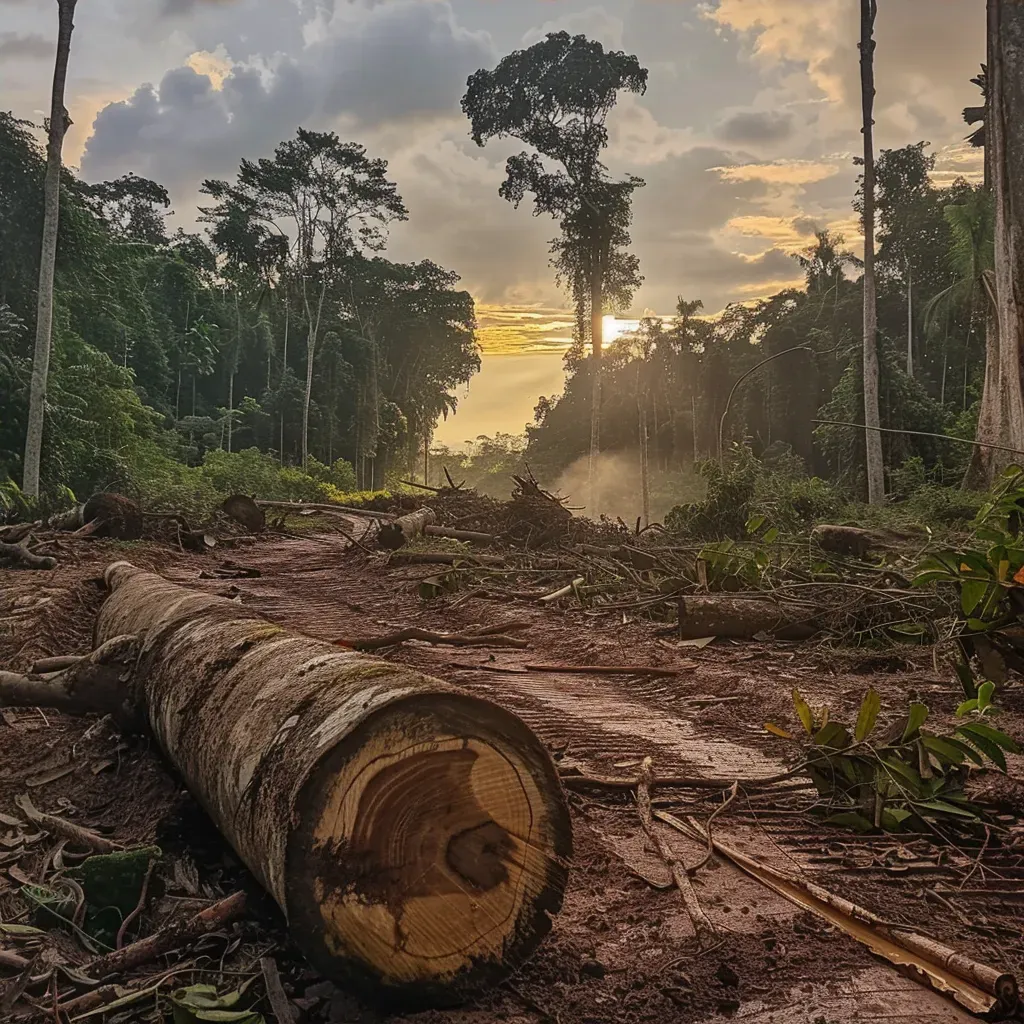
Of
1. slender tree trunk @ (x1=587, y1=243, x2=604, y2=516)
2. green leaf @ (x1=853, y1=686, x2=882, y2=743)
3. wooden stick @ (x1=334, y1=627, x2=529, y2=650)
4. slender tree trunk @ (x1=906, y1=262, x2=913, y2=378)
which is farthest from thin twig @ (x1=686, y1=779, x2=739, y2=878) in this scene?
slender tree trunk @ (x1=906, y1=262, x2=913, y2=378)

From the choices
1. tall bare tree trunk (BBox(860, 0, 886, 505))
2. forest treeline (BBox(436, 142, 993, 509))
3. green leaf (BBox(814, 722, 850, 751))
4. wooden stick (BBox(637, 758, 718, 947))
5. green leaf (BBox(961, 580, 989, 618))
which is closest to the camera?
wooden stick (BBox(637, 758, 718, 947))

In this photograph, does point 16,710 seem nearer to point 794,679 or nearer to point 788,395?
point 794,679

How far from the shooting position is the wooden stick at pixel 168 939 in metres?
1.81

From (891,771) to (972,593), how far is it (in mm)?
1102

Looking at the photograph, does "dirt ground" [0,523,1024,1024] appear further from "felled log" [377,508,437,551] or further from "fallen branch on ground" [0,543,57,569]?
"felled log" [377,508,437,551]

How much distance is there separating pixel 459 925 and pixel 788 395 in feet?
131

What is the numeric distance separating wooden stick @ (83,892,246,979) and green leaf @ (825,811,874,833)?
1940 millimetres

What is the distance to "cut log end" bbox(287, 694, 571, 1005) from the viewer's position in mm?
1629

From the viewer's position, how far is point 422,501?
54.0 feet

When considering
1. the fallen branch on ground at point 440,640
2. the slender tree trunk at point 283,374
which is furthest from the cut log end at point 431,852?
the slender tree trunk at point 283,374

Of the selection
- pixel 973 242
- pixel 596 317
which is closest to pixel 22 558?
pixel 596 317

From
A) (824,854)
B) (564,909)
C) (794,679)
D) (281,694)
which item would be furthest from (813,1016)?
A: (794,679)

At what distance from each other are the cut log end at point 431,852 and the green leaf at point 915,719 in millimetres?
1364

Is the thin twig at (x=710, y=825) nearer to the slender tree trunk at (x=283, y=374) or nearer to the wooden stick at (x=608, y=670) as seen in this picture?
the wooden stick at (x=608, y=670)
